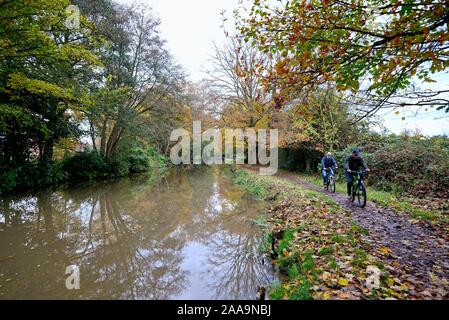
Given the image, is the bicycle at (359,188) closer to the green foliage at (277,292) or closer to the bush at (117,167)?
the green foliage at (277,292)

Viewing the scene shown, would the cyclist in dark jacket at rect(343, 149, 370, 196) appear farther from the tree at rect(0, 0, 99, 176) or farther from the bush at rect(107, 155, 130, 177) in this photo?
the bush at rect(107, 155, 130, 177)

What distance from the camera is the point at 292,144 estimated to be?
62.4ft

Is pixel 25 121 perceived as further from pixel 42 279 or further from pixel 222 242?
pixel 222 242

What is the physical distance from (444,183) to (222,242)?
8.47 m

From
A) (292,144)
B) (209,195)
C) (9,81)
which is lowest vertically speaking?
(209,195)

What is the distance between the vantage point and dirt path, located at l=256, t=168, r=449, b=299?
341 cm

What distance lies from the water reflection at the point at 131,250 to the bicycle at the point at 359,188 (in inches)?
140

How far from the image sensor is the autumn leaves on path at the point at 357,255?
3.43 metres

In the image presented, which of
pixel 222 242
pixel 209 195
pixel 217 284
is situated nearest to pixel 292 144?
pixel 209 195

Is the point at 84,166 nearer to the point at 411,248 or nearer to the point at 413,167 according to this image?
the point at 411,248

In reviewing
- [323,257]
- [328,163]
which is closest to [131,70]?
[328,163]

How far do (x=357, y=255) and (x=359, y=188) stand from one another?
14.2 ft

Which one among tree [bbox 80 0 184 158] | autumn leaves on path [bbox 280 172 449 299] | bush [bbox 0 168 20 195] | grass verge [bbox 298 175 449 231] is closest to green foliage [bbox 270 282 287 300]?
autumn leaves on path [bbox 280 172 449 299]

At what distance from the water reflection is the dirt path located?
2164 mm
